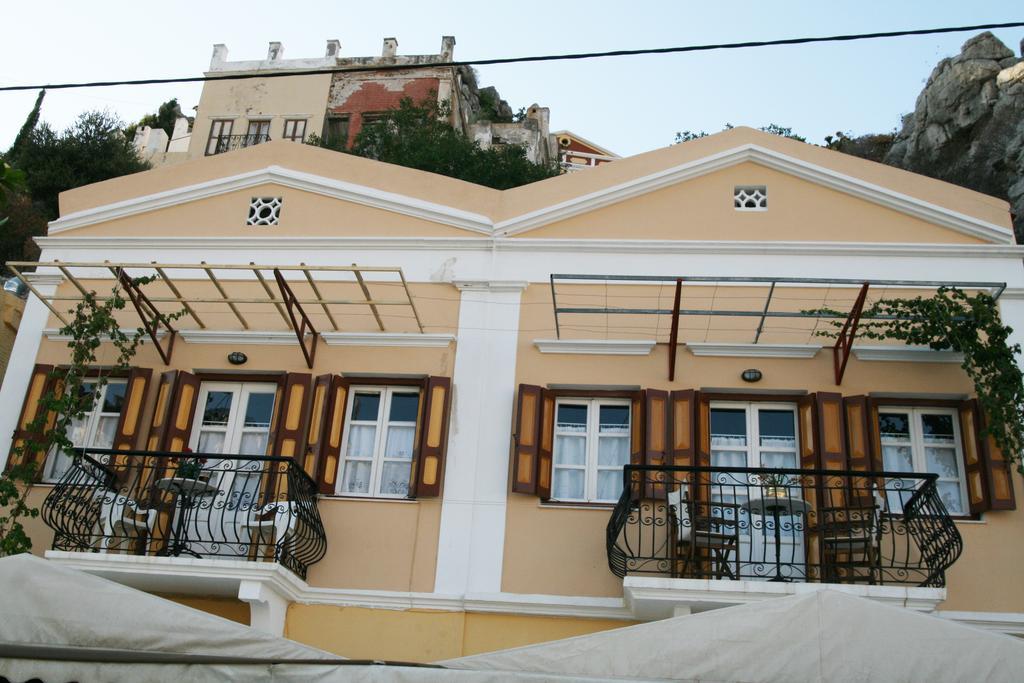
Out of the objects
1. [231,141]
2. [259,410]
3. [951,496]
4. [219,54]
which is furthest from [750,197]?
[219,54]

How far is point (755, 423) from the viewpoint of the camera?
39.1ft

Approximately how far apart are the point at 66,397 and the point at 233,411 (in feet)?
5.86

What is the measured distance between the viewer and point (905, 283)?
10852 millimetres

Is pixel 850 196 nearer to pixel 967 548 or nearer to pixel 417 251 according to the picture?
pixel 967 548

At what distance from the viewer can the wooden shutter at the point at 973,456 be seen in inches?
434

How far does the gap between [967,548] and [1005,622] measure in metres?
Answer: 0.77

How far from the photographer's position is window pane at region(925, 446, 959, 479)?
11.5 m

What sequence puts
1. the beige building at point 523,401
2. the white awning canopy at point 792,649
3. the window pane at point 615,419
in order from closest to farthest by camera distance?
the white awning canopy at point 792,649, the beige building at point 523,401, the window pane at point 615,419

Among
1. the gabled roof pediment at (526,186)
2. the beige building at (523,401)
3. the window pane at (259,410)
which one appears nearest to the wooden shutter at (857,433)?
the beige building at (523,401)

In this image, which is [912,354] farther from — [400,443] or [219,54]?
[219,54]

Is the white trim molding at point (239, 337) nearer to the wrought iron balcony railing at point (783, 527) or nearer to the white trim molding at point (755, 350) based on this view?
the wrought iron balcony railing at point (783, 527)

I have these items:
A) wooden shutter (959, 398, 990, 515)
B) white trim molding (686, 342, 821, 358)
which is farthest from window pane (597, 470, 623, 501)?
wooden shutter (959, 398, 990, 515)

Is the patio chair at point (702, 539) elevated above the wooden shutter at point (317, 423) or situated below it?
below

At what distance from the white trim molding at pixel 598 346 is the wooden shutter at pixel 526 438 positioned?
1.92 ft
